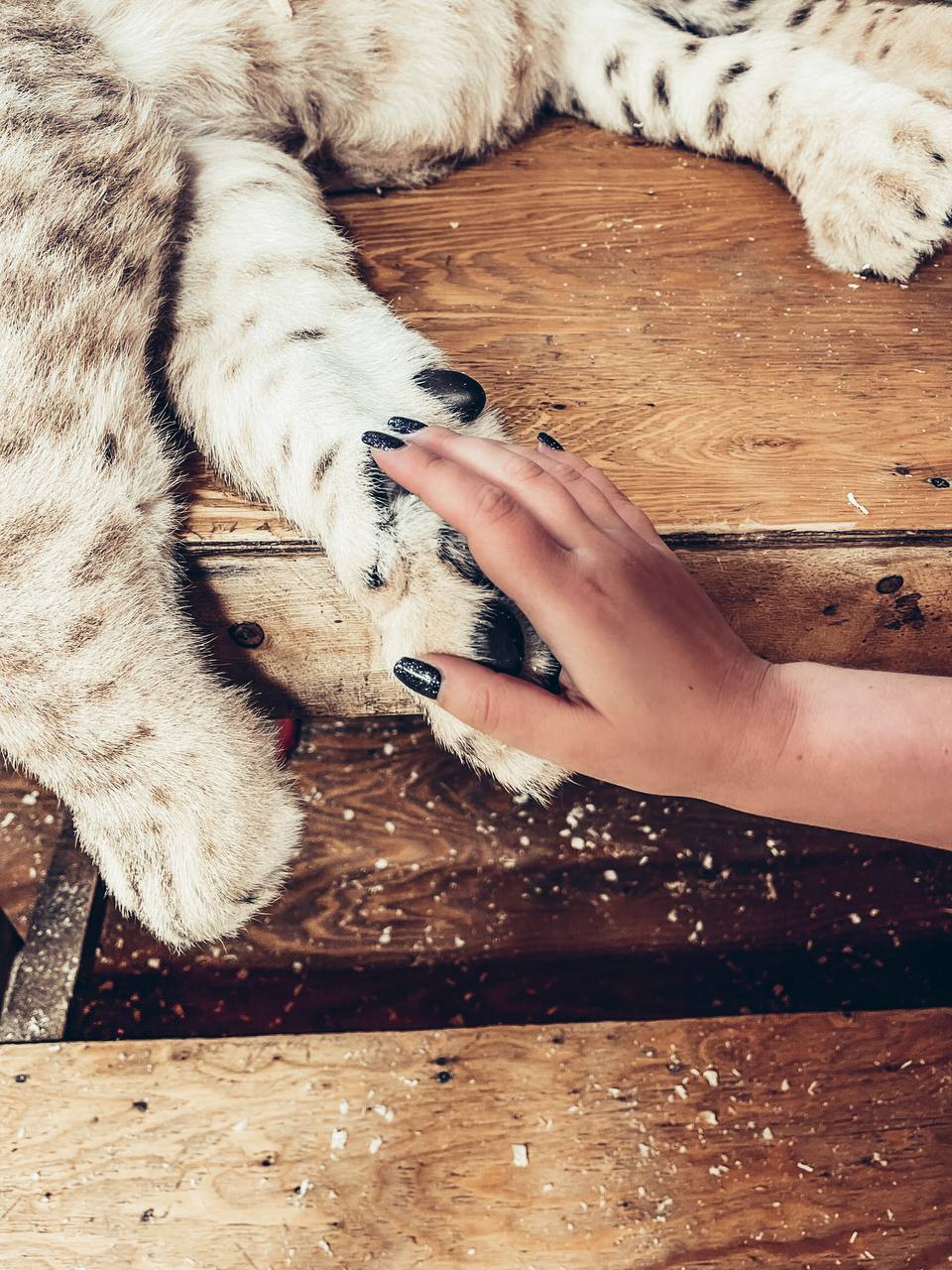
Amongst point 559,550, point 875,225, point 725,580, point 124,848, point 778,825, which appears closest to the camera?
point 559,550

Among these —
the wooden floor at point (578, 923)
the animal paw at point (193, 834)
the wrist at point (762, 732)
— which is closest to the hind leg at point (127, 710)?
the animal paw at point (193, 834)

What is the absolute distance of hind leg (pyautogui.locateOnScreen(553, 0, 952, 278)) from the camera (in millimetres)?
1129

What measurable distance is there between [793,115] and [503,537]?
0.92 m

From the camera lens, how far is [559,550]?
28.1 inches

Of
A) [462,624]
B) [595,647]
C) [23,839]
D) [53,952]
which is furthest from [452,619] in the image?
[23,839]

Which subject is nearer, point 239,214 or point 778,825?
point 239,214

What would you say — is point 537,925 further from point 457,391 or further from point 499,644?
point 457,391

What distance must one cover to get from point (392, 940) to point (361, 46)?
3.90 feet

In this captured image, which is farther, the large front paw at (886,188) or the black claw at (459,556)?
the large front paw at (886,188)

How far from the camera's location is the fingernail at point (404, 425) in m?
0.84

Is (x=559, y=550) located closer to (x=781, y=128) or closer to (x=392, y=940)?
(x=392, y=940)

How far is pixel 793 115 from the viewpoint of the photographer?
1.23 metres

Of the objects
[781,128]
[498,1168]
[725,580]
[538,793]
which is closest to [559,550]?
[538,793]

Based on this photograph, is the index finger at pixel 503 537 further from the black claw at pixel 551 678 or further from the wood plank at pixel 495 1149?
the wood plank at pixel 495 1149
